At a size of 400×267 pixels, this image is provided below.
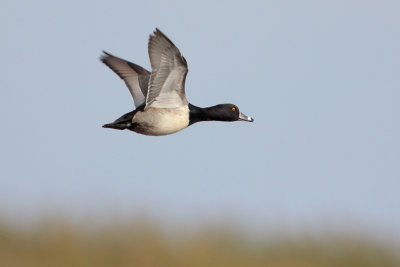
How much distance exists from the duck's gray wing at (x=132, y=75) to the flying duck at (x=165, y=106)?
325 mm

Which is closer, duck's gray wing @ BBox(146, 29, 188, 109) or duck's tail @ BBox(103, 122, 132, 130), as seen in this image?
duck's gray wing @ BBox(146, 29, 188, 109)

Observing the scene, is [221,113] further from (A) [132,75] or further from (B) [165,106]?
(A) [132,75]

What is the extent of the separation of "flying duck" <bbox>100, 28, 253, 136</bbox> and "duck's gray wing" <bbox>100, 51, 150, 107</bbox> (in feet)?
1.06

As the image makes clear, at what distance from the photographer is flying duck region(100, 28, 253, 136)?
50.6 ft

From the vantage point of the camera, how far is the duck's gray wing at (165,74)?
15.3m

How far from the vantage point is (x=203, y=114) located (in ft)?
55.8

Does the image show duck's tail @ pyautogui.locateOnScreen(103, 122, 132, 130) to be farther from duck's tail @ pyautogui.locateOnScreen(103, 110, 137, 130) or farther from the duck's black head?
the duck's black head

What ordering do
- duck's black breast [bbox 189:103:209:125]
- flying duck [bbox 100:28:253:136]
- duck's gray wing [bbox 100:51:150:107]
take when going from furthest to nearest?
duck's gray wing [bbox 100:51:150:107] → duck's black breast [bbox 189:103:209:125] → flying duck [bbox 100:28:253:136]

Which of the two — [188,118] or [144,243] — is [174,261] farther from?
[188,118]

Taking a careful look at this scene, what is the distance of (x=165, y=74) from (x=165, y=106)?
0.60 metres

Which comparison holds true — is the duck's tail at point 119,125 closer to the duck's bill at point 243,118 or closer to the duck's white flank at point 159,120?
the duck's white flank at point 159,120

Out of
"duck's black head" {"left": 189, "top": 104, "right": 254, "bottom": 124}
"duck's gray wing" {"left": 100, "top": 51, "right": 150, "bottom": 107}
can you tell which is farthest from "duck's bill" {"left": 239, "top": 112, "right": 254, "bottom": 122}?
"duck's gray wing" {"left": 100, "top": 51, "right": 150, "bottom": 107}

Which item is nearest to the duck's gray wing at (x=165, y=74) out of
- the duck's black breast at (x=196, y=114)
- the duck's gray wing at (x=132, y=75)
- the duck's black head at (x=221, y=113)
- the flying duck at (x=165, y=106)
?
the flying duck at (x=165, y=106)

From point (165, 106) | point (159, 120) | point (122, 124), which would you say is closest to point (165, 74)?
point (165, 106)
